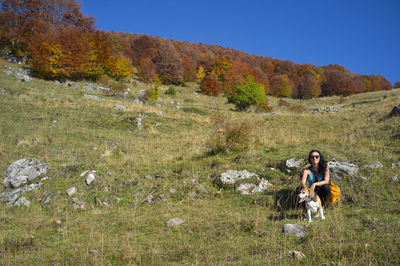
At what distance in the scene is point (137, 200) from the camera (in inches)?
235

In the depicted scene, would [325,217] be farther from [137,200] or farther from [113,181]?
[113,181]

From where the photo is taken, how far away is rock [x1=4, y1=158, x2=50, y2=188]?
641cm

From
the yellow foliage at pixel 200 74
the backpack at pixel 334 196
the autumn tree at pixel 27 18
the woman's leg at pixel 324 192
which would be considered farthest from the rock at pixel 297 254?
the yellow foliage at pixel 200 74

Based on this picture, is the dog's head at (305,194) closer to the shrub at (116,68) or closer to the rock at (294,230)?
the rock at (294,230)

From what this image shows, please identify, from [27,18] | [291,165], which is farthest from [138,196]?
[27,18]

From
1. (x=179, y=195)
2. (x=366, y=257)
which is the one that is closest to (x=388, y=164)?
(x=366, y=257)

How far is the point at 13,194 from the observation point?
603 centimetres

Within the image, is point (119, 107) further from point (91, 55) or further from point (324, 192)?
point (91, 55)

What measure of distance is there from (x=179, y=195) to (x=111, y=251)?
2660mm

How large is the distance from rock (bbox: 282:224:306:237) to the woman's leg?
111 centimetres

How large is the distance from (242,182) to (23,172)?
6.10 metres

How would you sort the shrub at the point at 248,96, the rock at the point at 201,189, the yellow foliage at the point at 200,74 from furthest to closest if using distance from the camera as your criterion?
the yellow foliage at the point at 200,74
the shrub at the point at 248,96
the rock at the point at 201,189

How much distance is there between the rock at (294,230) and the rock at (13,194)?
6.27m

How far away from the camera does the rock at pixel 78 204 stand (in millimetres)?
5645
